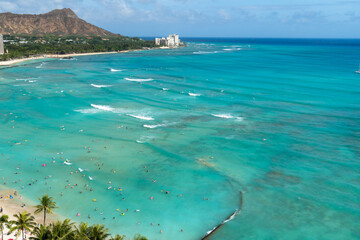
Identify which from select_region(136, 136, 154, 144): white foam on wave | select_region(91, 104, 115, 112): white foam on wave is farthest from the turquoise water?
select_region(91, 104, 115, 112): white foam on wave

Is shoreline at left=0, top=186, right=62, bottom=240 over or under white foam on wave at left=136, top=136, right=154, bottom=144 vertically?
under

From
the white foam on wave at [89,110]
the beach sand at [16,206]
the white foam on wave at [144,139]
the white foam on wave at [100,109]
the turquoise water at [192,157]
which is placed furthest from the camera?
the white foam on wave at [100,109]

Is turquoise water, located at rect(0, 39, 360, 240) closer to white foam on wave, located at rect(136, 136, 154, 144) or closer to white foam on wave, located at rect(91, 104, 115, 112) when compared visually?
white foam on wave, located at rect(136, 136, 154, 144)

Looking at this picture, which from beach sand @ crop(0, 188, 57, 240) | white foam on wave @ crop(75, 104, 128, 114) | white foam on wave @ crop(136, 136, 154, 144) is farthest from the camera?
white foam on wave @ crop(75, 104, 128, 114)

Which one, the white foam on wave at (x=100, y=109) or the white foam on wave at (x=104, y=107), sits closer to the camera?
the white foam on wave at (x=100, y=109)

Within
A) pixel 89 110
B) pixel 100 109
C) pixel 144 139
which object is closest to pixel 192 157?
pixel 144 139

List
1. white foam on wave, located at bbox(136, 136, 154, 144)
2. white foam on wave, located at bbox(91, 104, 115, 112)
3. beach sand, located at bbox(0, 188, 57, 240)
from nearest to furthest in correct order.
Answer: beach sand, located at bbox(0, 188, 57, 240) < white foam on wave, located at bbox(136, 136, 154, 144) < white foam on wave, located at bbox(91, 104, 115, 112)

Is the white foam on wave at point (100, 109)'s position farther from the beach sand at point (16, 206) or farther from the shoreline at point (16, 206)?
the beach sand at point (16, 206)

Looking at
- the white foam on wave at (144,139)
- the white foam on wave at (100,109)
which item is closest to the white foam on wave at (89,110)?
the white foam on wave at (100,109)

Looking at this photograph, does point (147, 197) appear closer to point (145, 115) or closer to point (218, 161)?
point (218, 161)
